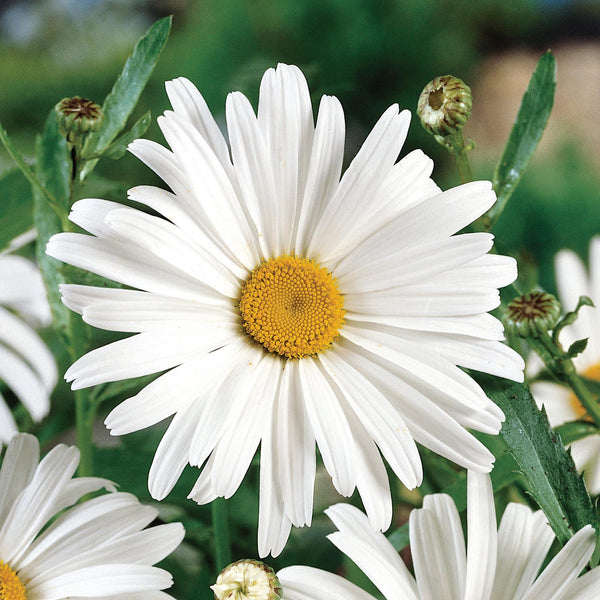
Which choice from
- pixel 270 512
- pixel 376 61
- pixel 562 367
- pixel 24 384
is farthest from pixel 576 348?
pixel 376 61

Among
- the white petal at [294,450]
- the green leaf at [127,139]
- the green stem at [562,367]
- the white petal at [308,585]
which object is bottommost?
the white petal at [308,585]

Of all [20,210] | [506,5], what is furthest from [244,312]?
[506,5]

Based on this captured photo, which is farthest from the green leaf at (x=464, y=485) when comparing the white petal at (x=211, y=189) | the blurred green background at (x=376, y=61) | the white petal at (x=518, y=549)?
the blurred green background at (x=376, y=61)

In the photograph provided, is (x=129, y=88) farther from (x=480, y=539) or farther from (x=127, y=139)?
(x=480, y=539)

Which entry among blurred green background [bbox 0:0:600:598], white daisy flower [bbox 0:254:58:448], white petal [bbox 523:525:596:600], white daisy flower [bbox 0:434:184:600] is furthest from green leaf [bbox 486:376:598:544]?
blurred green background [bbox 0:0:600:598]

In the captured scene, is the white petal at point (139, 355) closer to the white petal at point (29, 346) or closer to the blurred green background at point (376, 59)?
the white petal at point (29, 346)

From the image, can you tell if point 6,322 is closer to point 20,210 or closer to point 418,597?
point 20,210
